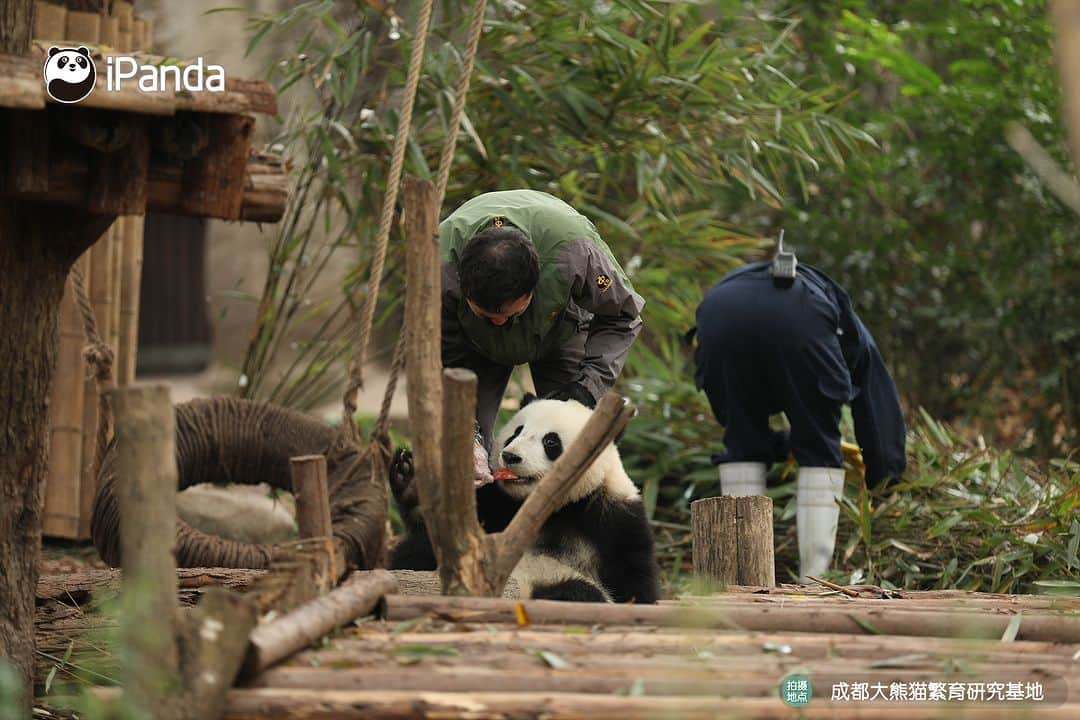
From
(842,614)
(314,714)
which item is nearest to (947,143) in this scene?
(842,614)

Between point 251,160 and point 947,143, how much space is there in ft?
16.5

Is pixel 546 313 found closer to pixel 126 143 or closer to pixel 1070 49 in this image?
pixel 126 143

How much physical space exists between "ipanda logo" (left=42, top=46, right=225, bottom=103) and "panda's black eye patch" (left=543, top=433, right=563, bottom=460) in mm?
1092

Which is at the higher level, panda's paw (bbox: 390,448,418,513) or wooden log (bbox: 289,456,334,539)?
wooden log (bbox: 289,456,334,539)

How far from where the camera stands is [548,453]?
301cm

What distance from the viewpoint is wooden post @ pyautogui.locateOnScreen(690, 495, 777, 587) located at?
11.2 ft

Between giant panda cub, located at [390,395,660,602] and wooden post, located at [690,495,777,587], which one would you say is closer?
giant panda cub, located at [390,395,660,602]

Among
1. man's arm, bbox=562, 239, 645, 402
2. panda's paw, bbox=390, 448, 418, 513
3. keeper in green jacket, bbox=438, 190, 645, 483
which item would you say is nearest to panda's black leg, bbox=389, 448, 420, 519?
panda's paw, bbox=390, 448, 418, 513

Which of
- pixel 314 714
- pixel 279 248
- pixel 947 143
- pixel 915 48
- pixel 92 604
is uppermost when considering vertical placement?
pixel 915 48

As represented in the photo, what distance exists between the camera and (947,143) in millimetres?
7465

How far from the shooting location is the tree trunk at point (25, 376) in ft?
9.59

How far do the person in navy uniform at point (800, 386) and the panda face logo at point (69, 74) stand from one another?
2088 mm

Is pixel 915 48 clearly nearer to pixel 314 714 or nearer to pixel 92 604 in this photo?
pixel 92 604

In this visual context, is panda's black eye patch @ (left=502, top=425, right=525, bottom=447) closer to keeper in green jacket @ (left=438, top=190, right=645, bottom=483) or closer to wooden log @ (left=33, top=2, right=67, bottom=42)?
keeper in green jacket @ (left=438, top=190, right=645, bottom=483)
